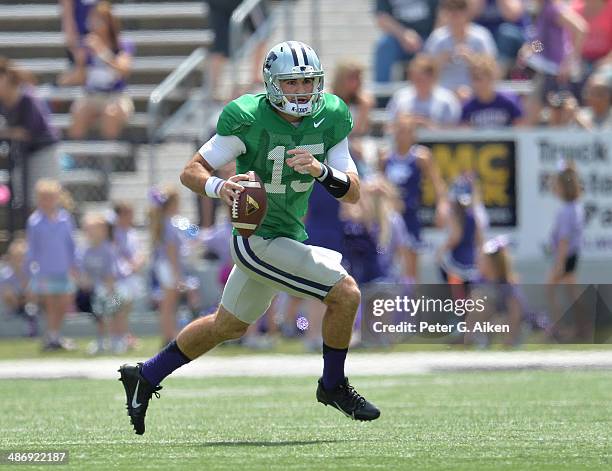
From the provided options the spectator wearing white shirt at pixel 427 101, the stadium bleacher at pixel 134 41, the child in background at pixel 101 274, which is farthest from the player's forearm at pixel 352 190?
the stadium bleacher at pixel 134 41

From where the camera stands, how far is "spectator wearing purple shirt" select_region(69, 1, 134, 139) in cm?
1593

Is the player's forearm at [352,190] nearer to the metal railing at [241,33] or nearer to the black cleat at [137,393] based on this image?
the black cleat at [137,393]

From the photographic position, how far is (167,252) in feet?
44.6

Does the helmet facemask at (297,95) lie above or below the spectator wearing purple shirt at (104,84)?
above

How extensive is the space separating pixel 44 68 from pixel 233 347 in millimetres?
6378

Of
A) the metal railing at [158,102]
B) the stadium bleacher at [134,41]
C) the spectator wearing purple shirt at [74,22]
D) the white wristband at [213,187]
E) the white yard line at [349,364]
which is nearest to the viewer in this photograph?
the white wristband at [213,187]

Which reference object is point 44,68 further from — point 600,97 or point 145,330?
point 600,97

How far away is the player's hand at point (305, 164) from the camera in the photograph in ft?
22.1

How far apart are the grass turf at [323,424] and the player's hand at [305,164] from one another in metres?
1.22

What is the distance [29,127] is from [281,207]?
846 cm

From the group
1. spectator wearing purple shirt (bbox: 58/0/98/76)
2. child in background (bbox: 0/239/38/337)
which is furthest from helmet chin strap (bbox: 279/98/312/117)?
spectator wearing purple shirt (bbox: 58/0/98/76)

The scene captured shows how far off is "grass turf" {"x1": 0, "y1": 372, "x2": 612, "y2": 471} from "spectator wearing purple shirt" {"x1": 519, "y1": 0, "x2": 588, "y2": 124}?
14.9 ft

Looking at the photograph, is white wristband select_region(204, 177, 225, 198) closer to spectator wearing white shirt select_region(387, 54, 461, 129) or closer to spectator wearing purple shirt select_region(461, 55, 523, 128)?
spectator wearing white shirt select_region(387, 54, 461, 129)

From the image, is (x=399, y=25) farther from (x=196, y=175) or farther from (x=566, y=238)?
(x=196, y=175)
